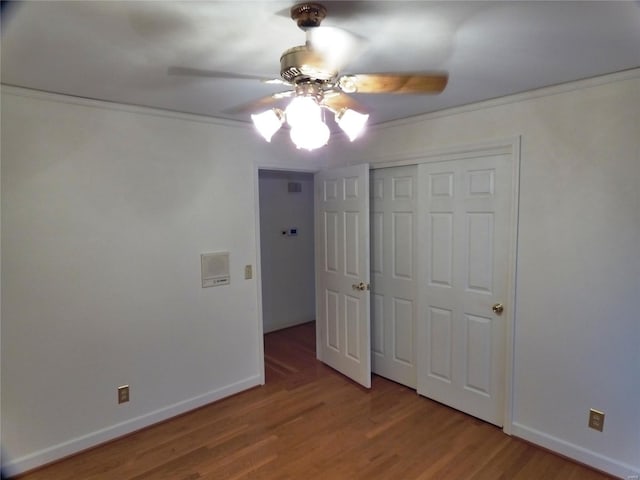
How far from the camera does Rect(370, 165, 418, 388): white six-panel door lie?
3262 millimetres

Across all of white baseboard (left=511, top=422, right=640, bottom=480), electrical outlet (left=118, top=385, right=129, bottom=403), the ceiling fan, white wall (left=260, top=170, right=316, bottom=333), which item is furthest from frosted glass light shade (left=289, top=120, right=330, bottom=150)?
white wall (left=260, top=170, right=316, bottom=333)

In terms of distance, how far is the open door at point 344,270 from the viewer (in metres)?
3.30

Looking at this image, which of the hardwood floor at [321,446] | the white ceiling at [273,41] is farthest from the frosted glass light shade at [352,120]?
the hardwood floor at [321,446]

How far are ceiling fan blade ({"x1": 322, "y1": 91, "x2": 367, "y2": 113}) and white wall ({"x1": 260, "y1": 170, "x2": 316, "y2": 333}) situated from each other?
306 centimetres

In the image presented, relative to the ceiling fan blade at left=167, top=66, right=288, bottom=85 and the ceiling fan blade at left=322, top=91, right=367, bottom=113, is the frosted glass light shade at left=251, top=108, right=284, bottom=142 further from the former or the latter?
the ceiling fan blade at left=167, top=66, right=288, bottom=85

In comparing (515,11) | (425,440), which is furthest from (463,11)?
(425,440)

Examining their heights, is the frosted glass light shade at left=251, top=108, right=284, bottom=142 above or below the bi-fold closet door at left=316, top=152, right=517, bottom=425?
above

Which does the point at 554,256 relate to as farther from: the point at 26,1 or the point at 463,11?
the point at 26,1

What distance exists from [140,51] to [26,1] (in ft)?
1.52

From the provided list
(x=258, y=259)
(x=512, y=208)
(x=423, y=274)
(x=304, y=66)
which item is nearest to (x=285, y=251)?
(x=258, y=259)

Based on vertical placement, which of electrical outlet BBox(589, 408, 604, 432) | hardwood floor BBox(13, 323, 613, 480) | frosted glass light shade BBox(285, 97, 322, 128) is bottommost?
hardwood floor BBox(13, 323, 613, 480)

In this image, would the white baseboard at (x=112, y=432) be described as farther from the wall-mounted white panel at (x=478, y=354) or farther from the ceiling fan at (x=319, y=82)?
the ceiling fan at (x=319, y=82)

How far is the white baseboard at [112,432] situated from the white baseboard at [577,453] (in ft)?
7.32

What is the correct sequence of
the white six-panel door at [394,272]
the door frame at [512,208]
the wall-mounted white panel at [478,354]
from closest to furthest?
1. the door frame at [512,208]
2. the wall-mounted white panel at [478,354]
3. the white six-panel door at [394,272]
